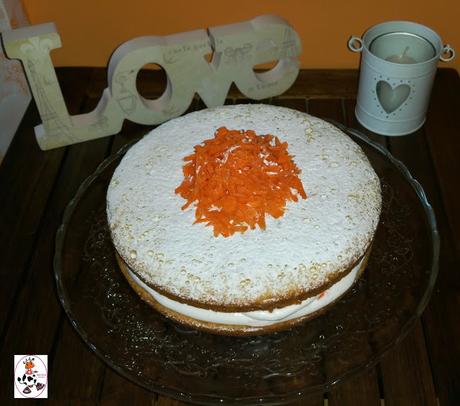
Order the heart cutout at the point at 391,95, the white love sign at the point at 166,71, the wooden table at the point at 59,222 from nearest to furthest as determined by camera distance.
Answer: the wooden table at the point at 59,222
the white love sign at the point at 166,71
the heart cutout at the point at 391,95

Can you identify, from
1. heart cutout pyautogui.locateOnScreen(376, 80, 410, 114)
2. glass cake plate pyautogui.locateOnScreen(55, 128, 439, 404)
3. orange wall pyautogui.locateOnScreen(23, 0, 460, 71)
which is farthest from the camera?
Answer: orange wall pyautogui.locateOnScreen(23, 0, 460, 71)

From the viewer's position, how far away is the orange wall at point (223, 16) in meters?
2.34

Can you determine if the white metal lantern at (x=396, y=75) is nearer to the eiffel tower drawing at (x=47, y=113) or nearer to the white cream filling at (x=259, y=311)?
the white cream filling at (x=259, y=311)

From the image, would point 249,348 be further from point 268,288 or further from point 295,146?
point 295,146

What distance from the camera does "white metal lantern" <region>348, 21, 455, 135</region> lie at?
6.82ft

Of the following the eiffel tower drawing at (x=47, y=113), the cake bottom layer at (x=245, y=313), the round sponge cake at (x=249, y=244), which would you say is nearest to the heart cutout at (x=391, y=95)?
the round sponge cake at (x=249, y=244)

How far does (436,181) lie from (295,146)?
0.63 meters

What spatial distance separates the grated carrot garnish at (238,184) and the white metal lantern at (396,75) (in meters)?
0.67

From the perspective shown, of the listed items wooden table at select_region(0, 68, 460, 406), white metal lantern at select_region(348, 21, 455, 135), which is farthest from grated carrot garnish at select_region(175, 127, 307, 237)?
white metal lantern at select_region(348, 21, 455, 135)

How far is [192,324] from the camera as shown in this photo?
5.21 ft

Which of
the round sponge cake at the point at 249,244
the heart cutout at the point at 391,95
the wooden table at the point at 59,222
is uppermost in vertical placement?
the heart cutout at the point at 391,95

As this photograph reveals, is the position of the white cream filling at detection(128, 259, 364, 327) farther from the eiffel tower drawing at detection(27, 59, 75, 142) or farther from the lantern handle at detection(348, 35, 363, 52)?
the lantern handle at detection(348, 35, 363, 52)

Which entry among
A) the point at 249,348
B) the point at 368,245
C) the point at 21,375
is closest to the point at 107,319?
the point at 21,375

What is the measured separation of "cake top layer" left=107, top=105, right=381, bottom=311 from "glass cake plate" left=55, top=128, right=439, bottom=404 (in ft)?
0.49
